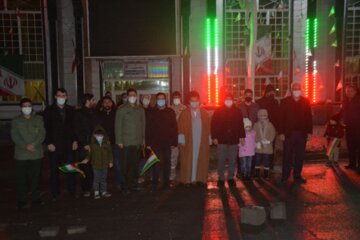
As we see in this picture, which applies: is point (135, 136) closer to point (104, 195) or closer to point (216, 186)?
point (104, 195)

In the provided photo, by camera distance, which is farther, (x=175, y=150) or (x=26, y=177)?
(x=175, y=150)

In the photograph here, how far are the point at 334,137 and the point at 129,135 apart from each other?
5.62 metres

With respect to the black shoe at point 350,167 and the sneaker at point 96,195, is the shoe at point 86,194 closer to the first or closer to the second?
the sneaker at point 96,195

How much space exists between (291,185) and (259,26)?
10.7m

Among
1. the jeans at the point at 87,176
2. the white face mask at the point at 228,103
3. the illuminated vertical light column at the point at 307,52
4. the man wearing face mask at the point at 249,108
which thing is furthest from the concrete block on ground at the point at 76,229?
the illuminated vertical light column at the point at 307,52

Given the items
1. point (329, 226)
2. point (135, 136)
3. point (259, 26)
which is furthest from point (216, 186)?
point (259, 26)

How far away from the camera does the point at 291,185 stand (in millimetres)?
7637

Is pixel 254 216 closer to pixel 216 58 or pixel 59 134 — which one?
pixel 59 134

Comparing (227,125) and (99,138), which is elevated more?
(227,125)

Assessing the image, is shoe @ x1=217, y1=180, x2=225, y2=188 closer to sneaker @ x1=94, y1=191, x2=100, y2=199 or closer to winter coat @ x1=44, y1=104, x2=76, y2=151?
sneaker @ x1=94, y1=191, x2=100, y2=199

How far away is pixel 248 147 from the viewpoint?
8.07m

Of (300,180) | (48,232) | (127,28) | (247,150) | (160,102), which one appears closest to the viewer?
(48,232)

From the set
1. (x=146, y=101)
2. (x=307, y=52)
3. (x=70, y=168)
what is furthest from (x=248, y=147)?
(x=307, y=52)

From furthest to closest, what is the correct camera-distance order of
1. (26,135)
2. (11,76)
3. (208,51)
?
(11,76) < (208,51) < (26,135)
